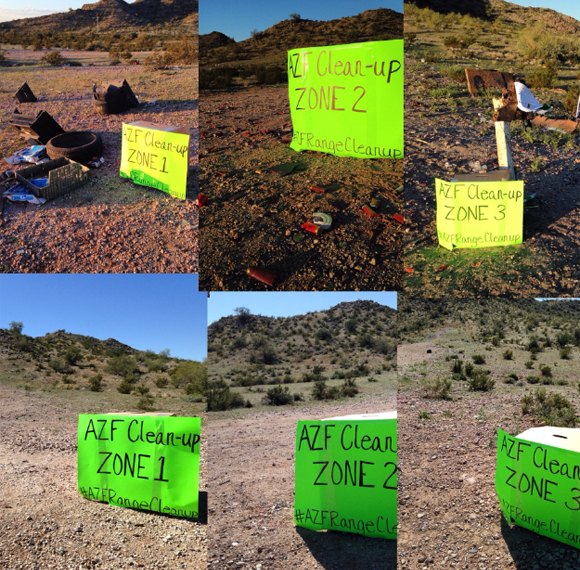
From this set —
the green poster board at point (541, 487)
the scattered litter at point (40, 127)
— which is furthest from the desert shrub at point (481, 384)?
the scattered litter at point (40, 127)

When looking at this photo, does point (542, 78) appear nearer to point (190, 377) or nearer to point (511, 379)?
point (511, 379)

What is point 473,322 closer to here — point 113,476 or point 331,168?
point 331,168

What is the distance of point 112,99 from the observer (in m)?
9.49

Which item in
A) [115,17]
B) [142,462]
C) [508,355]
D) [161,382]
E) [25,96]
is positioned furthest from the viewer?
[115,17]

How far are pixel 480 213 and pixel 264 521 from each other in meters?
3.05

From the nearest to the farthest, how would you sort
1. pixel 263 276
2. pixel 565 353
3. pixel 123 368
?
1. pixel 263 276
2. pixel 565 353
3. pixel 123 368

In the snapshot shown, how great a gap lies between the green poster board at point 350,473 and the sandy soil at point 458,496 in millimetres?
428

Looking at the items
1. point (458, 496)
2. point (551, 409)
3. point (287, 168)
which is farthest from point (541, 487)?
point (287, 168)

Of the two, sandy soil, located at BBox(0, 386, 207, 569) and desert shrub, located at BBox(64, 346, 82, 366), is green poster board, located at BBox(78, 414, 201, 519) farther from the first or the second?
desert shrub, located at BBox(64, 346, 82, 366)

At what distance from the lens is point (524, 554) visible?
3801 millimetres

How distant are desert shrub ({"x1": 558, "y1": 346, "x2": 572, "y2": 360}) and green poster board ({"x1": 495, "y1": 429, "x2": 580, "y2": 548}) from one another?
8584 millimetres

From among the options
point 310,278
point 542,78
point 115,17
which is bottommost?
point 310,278

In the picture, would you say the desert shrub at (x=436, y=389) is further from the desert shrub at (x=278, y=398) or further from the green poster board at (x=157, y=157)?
the green poster board at (x=157, y=157)

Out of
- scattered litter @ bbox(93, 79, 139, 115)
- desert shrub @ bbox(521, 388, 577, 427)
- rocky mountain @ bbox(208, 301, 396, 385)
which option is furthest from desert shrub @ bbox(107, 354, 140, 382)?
desert shrub @ bbox(521, 388, 577, 427)
